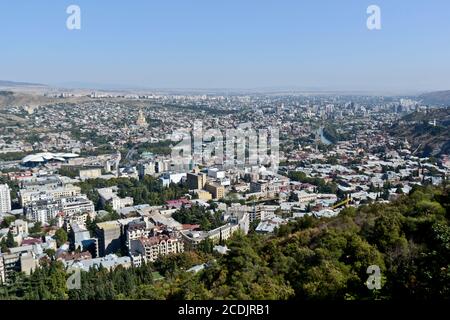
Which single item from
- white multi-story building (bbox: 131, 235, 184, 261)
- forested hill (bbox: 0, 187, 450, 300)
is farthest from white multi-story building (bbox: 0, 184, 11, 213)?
forested hill (bbox: 0, 187, 450, 300)

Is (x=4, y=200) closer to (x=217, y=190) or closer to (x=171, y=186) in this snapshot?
(x=171, y=186)

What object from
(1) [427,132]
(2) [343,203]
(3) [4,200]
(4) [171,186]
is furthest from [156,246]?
(1) [427,132]

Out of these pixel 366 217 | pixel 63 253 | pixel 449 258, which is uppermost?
pixel 449 258

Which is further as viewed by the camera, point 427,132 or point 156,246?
point 427,132

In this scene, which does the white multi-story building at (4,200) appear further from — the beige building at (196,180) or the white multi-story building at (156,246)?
the white multi-story building at (156,246)

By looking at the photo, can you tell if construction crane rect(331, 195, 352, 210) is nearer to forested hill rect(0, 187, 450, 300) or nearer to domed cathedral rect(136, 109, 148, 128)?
forested hill rect(0, 187, 450, 300)
